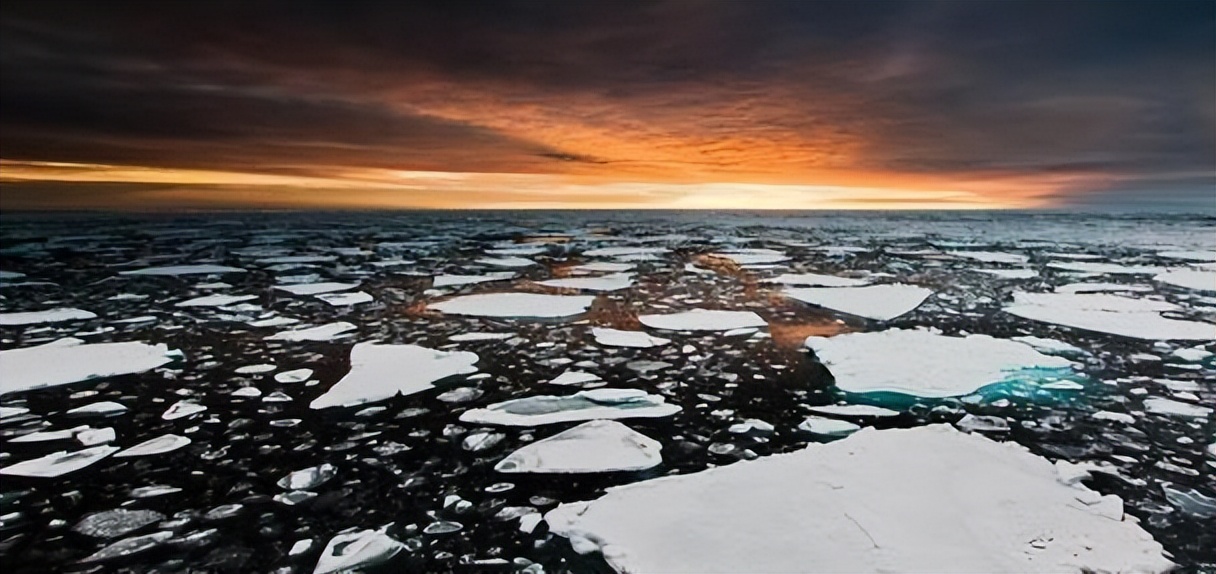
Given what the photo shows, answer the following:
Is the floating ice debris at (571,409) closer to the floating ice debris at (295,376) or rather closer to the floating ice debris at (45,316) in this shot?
the floating ice debris at (295,376)

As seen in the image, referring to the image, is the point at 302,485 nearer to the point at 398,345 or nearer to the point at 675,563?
the point at 675,563

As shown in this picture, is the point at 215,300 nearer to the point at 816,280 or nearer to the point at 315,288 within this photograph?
the point at 315,288

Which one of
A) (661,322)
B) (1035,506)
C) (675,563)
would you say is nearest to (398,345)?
(661,322)

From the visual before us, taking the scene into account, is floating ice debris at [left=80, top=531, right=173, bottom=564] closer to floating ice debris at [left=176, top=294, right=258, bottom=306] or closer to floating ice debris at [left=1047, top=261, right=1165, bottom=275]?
floating ice debris at [left=176, top=294, right=258, bottom=306]

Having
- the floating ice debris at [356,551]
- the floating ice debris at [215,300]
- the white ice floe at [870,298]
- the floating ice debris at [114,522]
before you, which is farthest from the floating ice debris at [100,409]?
the white ice floe at [870,298]

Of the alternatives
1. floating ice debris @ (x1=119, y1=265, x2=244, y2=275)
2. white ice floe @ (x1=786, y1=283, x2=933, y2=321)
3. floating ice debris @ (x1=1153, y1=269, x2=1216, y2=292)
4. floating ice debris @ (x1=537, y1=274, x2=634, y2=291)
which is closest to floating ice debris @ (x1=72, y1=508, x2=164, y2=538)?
white ice floe @ (x1=786, y1=283, x2=933, y2=321)
